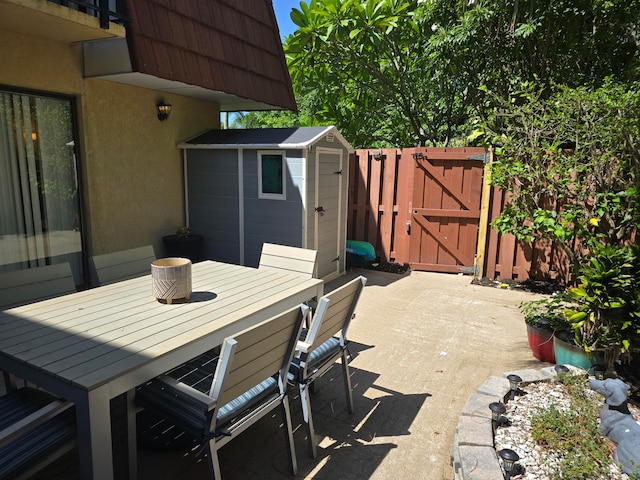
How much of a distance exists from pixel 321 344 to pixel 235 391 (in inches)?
32.8

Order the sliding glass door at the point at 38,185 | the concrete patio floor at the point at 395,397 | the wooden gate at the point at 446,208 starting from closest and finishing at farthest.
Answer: the concrete patio floor at the point at 395,397
the sliding glass door at the point at 38,185
the wooden gate at the point at 446,208

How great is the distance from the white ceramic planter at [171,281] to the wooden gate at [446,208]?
5037mm

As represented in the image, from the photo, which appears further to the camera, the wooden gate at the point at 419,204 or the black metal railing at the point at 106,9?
the wooden gate at the point at 419,204

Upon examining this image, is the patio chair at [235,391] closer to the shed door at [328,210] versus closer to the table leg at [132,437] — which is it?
the table leg at [132,437]

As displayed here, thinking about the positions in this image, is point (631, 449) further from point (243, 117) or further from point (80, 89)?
point (243, 117)

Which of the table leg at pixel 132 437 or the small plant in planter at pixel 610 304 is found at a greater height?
the small plant in planter at pixel 610 304

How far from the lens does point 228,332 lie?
2.42m

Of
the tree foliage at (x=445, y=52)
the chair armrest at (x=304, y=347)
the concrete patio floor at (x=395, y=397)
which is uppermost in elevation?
the tree foliage at (x=445, y=52)

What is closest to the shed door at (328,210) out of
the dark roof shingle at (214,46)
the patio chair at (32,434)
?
the dark roof shingle at (214,46)

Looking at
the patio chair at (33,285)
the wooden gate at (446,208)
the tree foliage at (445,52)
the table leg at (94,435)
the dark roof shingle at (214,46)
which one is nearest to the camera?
the table leg at (94,435)

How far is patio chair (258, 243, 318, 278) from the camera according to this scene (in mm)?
3693

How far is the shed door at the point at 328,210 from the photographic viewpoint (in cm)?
589

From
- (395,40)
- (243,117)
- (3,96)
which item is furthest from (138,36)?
(243,117)

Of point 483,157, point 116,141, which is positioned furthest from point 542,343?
point 116,141
